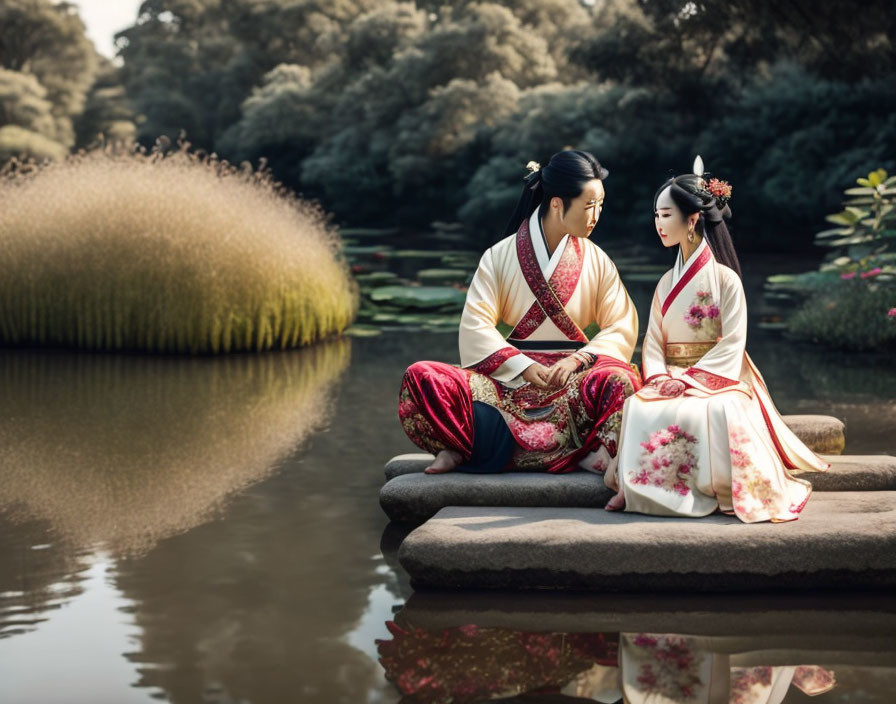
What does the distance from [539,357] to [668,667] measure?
5.45ft

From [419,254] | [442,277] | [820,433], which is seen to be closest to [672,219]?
[820,433]

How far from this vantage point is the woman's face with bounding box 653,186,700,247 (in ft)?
13.7

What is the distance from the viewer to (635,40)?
16.9 meters

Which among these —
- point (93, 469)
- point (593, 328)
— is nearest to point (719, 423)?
point (593, 328)

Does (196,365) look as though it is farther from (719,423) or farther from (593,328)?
(719,423)

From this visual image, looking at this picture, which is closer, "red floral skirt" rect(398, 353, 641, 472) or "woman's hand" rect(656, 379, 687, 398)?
"woman's hand" rect(656, 379, 687, 398)

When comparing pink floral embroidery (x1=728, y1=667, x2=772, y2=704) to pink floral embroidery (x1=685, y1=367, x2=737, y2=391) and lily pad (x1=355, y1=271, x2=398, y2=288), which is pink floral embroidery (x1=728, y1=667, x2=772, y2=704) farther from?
lily pad (x1=355, y1=271, x2=398, y2=288)

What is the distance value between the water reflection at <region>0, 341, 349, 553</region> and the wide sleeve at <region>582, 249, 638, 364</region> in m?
1.76

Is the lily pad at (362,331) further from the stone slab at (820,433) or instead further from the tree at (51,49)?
the tree at (51,49)

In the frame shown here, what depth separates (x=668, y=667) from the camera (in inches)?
117

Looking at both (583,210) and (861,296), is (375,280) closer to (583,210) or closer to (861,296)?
(861,296)

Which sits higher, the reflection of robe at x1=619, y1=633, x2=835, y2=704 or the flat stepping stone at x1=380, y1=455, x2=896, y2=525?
the flat stepping stone at x1=380, y1=455, x2=896, y2=525

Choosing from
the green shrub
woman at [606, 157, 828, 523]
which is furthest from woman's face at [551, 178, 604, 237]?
the green shrub

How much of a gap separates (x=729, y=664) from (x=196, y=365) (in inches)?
243
